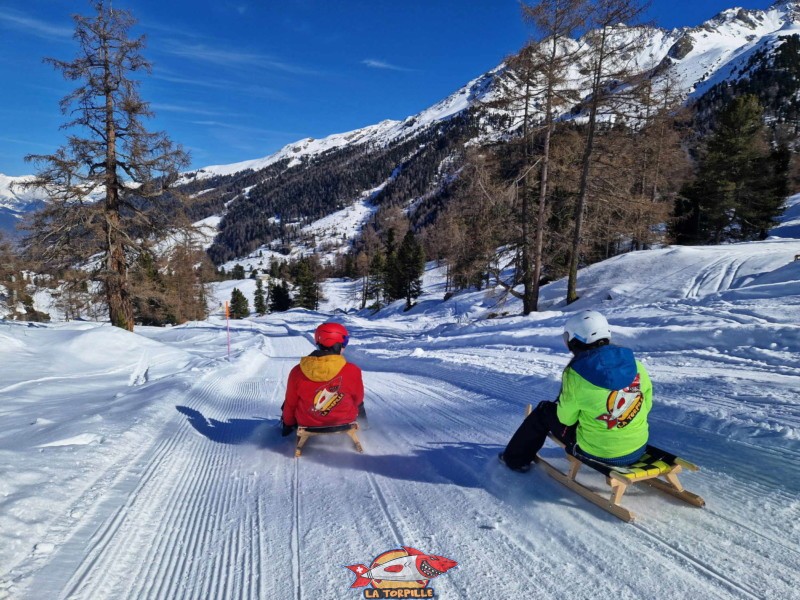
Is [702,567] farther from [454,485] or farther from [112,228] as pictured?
[112,228]

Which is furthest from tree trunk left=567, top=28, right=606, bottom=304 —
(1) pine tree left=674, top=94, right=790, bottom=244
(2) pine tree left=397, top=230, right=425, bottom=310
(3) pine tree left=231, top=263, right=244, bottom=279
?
(3) pine tree left=231, top=263, right=244, bottom=279

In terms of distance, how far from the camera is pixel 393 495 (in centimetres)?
369

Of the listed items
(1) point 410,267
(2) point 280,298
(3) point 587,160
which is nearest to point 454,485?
(3) point 587,160

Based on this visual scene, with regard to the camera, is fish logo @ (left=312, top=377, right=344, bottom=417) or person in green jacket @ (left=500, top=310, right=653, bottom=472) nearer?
person in green jacket @ (left=500, top=310, right=653, bottom=472)

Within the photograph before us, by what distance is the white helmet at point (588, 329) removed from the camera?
320 cm

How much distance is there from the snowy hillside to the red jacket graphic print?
17.7 inches

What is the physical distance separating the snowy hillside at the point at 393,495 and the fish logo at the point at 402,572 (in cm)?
7

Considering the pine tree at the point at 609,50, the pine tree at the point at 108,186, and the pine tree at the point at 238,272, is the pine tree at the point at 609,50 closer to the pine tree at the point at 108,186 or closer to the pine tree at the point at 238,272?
the pine tree at the point at 108,186

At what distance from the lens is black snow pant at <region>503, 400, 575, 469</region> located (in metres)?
3.59

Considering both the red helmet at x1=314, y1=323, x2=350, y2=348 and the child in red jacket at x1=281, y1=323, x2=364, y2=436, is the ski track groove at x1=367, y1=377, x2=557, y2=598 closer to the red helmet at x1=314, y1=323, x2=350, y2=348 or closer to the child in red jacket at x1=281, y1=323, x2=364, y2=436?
the child in red jacket at x1=281, y1=323, x2=364, y2=436

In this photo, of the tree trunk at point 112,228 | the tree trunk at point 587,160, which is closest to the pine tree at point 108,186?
the tree trunk at point 112,228

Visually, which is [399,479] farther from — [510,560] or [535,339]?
[535,339]

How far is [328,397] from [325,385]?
0.15 meters

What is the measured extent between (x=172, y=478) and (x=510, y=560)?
330 centimetres
